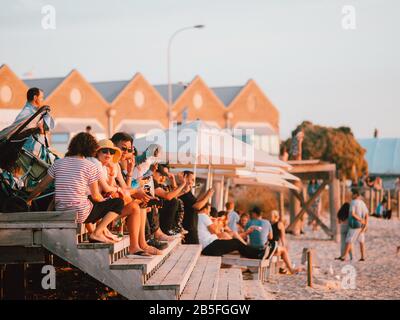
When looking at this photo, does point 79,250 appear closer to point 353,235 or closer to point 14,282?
point 14,282

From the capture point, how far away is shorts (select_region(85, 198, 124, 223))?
8476 millimetres

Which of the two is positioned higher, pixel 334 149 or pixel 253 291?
pixel 334 149

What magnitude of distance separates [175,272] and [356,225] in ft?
40.1

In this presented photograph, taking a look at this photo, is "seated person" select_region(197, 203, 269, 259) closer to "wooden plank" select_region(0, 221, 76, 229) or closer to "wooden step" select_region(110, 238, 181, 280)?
"wooden step" select_region(110, 238, 181, 280)

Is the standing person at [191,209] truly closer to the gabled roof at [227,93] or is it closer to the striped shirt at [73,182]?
the striped shirt at [73,182]

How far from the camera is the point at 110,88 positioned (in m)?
59.9

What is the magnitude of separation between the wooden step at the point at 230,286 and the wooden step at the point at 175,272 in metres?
0.44

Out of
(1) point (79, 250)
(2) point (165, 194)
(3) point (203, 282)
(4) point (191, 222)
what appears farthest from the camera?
(4) point (191, 222)

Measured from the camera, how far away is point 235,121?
66500 mm

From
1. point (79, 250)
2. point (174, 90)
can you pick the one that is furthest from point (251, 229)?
point (174, 90)

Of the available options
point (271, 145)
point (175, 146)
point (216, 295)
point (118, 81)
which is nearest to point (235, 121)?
point (271, 145)

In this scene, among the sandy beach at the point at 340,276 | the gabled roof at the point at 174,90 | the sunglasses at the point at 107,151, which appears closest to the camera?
the sunglasses at the point at 107,151

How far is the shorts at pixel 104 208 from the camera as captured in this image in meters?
8.48

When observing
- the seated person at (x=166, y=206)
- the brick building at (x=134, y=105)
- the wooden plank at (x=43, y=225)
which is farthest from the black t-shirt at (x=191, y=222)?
the brick building at (x=134, y=105)
